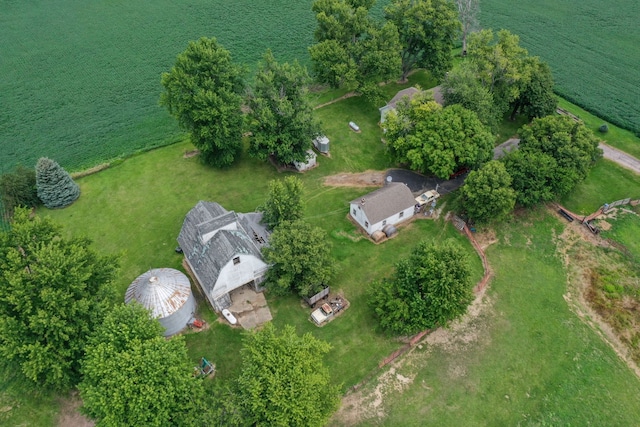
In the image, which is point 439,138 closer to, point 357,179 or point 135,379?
point 357,179

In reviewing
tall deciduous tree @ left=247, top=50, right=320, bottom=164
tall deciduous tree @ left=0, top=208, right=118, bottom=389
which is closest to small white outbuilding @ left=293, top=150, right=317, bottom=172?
tall deciduous tree @ left=247, top=50, right=320, bottom=164

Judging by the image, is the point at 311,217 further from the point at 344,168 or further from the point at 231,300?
the point at 231,300

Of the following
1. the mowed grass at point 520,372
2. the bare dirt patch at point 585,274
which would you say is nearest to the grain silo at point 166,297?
the mowed grass at point 520,372

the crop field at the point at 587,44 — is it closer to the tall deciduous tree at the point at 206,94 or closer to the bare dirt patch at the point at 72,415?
the tall deciduous tree at the point at 206,94

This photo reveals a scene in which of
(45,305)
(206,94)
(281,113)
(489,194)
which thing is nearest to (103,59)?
(206,94)

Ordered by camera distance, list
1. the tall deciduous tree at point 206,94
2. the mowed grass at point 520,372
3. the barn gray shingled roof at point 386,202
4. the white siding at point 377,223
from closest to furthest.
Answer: the mowed grass at point 520,372 < the barn gray shingled roof at point 386,202 < the white siding at point 377,223 < the tall deciduous tree at point 206,94

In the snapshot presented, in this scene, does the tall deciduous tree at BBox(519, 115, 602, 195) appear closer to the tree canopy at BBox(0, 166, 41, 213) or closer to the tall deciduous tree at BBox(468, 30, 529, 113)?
the tall deciduous tree at BBox(468, 30, 529, 113)
